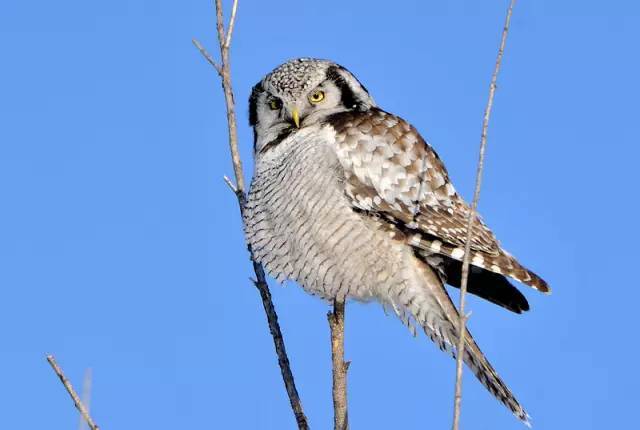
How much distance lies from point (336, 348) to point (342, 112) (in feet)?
4.42

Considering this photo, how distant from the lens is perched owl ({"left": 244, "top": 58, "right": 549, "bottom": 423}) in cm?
393

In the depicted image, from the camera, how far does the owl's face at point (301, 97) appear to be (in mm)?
4506

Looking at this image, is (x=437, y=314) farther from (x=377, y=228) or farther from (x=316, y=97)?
(x=316, y=97)

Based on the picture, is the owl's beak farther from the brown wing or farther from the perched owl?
the brown wing

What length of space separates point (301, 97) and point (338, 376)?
5.44 ft

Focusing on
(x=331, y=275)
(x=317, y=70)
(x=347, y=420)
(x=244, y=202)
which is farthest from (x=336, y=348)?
(x=317, y=70)

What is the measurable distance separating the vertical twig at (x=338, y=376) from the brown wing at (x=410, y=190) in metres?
0.60

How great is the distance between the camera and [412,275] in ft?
13.2

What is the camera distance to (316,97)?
4.58 m

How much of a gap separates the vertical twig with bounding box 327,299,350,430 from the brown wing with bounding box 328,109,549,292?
60 centimetres

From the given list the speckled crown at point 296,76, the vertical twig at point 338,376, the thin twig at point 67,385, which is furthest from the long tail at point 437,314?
the thin twig at point 67,385

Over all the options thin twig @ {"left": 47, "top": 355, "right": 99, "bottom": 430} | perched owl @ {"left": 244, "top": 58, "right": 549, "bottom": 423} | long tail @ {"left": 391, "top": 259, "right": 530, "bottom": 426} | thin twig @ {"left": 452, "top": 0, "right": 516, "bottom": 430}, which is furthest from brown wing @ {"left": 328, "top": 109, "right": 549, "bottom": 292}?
thin twig @ {"left": 47, "top": 355, "right": 99, "bottom": 430}

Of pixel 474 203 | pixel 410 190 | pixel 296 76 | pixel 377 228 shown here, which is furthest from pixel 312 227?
pixel 474 203

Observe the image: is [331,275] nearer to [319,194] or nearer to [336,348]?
[319,194]
